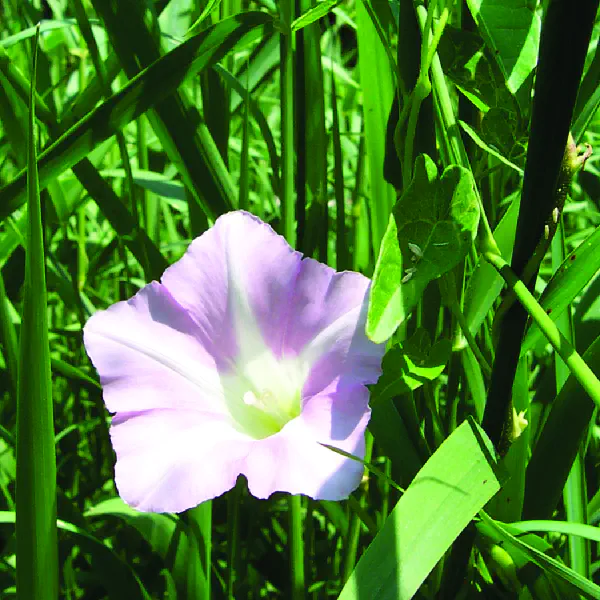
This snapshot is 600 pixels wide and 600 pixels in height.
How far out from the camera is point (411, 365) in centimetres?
49

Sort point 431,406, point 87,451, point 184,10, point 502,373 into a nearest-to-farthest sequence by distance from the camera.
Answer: point 502,373, point 431,406, point 184,10, point 87,451

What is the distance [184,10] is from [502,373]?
766 mm

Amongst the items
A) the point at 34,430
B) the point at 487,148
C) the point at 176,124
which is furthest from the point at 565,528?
the point at 176,124

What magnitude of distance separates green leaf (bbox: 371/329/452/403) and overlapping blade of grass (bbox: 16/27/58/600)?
23cm

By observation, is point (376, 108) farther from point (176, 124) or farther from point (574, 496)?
point (574, 496)

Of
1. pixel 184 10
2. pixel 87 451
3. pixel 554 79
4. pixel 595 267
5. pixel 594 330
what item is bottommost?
pixel 87 451

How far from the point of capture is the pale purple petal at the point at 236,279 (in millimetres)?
558

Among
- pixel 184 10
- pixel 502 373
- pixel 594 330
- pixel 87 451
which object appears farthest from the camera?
pixel 87 451

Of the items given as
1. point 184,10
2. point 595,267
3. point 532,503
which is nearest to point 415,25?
point 595,267

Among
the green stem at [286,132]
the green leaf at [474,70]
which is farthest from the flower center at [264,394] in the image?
the green leaf at [474,70]

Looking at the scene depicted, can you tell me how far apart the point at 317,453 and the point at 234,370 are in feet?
0.51

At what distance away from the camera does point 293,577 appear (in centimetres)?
69

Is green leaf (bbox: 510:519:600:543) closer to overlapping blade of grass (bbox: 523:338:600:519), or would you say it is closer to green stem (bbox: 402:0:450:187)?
overlapping blade of grass (bbox: 523:338:600:519)

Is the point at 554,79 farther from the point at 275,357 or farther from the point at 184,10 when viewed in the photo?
the point at 184,10
